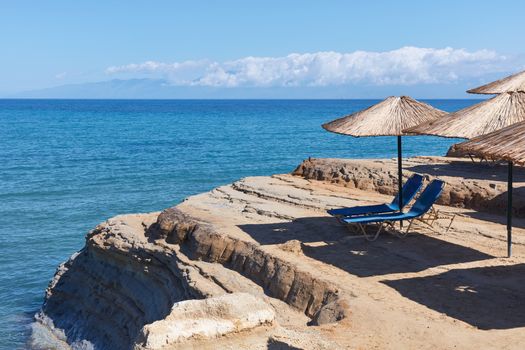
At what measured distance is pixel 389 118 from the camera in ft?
34.6

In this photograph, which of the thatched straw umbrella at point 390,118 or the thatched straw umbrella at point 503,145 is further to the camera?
the thatched straw umbrella at point 390,118

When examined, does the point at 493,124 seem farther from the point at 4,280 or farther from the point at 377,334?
the point at 4,280

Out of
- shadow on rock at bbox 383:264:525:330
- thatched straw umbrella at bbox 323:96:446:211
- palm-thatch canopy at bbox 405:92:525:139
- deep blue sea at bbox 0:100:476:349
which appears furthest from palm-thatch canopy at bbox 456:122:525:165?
deep blue sea at bbox 0:100:476:349

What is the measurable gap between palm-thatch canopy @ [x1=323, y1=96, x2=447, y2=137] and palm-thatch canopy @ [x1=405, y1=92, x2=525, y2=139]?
102 cm

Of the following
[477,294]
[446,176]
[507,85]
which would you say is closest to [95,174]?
[446,176]

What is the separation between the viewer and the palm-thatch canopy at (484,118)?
29.1 ft

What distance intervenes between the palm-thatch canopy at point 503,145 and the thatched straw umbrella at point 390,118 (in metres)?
2.34

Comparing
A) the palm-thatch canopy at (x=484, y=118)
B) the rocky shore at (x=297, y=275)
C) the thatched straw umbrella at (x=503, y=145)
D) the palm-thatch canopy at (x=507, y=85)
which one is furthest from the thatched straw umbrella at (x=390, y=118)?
the thatched straw umbrella at (x=503, y=145)

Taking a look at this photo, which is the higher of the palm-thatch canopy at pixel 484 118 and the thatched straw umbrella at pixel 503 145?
the palm-thatch canopy at pixel 484 118

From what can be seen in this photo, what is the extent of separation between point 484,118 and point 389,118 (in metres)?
1.81

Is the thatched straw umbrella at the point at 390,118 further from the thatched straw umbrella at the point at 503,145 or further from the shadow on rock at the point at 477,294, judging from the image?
the shadow on rock at the point at 477,294

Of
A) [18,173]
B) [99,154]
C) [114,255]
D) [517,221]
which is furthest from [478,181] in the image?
[99,154]

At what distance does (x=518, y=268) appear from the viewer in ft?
27.5

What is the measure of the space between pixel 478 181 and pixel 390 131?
3.64 meters
